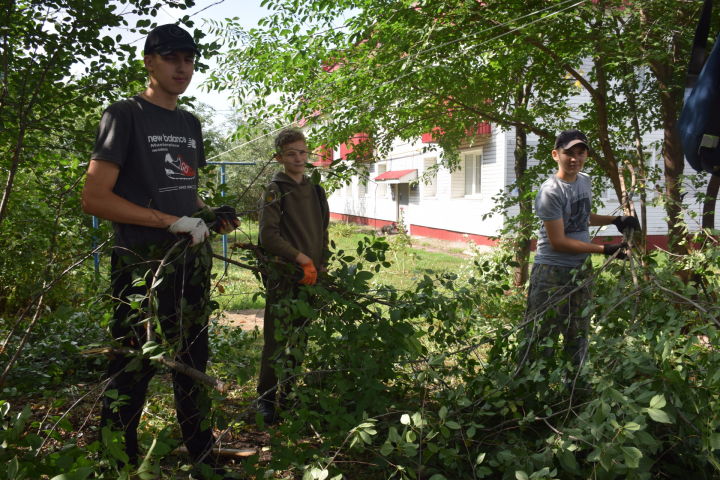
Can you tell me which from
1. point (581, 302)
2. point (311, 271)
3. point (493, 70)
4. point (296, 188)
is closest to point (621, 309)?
point (581, 302)

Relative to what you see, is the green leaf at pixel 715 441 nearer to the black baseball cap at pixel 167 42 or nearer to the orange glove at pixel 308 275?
the orange glove at pixel 308 275

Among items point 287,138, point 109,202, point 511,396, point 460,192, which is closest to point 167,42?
point 109,202

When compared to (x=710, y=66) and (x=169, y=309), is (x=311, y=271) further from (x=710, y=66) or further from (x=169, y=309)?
(x=710, y=66)

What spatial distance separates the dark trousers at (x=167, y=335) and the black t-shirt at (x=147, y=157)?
0.51 ft

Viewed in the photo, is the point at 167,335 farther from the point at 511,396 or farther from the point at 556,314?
the point at 556,314

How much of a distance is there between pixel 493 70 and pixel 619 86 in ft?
4.23

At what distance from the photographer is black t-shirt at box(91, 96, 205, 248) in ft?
7.71

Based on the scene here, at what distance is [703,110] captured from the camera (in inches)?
98.1

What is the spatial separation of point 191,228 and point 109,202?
327 millimetres

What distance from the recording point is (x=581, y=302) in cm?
345

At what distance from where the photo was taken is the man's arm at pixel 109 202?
2301 millimetres

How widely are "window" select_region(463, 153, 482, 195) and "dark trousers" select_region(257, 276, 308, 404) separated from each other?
13251mm

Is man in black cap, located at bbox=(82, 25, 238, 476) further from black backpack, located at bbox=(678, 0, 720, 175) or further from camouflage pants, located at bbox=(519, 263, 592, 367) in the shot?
black backpack, located at bbox=(678, 0, 720, 175)

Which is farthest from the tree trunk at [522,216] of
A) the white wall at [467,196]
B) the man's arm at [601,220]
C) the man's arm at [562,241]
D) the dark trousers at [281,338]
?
the dark trousers at [281,338]
